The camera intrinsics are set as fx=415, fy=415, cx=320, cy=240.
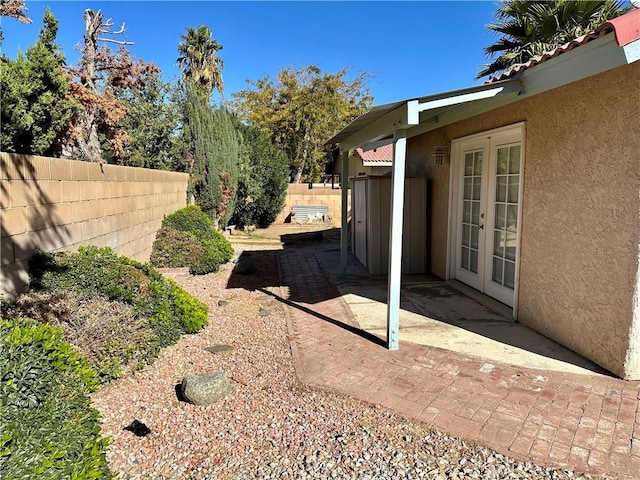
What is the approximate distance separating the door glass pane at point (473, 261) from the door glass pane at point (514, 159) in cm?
180

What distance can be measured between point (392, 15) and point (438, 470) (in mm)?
8951

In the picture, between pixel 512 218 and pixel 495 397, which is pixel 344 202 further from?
pixel 495 397

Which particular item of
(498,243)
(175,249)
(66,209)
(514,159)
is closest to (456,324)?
(498,243)

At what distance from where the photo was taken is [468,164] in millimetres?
7797

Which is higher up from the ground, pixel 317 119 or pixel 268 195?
pixel 317 119

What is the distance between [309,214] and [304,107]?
8.89m

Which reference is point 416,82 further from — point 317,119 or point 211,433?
point 211,433

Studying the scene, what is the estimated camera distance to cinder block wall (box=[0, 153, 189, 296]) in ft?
14.9

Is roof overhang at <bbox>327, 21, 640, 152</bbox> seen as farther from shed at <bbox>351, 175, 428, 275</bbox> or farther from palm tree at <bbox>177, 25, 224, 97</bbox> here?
palm tree at <bbox>177, 25, 224, 97</bbox>

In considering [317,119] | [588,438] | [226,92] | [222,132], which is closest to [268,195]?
[222,132]

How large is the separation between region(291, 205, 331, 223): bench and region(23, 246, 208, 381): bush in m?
15.5

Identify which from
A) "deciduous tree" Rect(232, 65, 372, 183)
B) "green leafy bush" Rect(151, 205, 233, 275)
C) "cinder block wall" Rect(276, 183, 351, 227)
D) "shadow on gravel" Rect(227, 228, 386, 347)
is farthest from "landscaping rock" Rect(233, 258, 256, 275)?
"deciduous tree" Rect(232, 65, 372, 183)

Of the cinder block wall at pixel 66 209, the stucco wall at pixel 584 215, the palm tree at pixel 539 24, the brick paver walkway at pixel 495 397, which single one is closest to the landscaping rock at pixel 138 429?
the brick paver walkway at pixel 495 397

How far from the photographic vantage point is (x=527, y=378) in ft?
14.1
